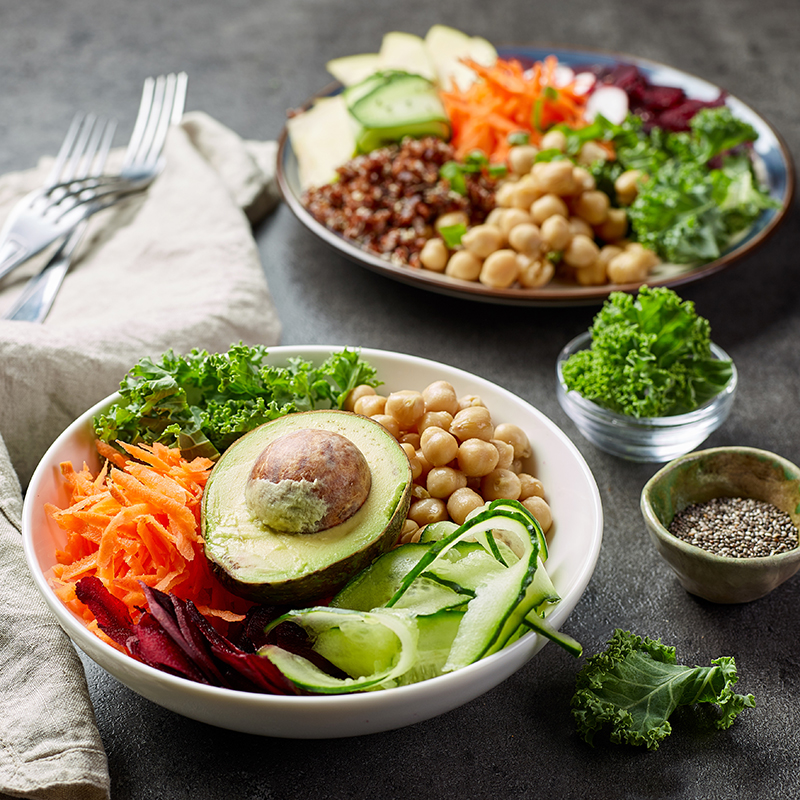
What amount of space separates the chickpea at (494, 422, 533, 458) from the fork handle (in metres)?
1.39

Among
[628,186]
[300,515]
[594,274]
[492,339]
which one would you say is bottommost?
[492,339]

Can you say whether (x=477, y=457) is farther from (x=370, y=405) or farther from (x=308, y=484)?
(x=308, y=484)

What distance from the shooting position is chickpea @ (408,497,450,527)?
167cm

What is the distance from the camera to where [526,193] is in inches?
106

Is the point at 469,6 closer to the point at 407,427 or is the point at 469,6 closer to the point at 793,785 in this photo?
the point at 407,427

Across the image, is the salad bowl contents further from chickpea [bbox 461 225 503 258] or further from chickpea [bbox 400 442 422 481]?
chickpea [bbox 400 442 422 481]

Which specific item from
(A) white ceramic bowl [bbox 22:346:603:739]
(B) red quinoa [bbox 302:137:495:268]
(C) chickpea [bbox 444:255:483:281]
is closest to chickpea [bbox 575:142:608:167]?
(B) red quinoa [bbox 302:137:495:268]

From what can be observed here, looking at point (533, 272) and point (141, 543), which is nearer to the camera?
point (141, 543)

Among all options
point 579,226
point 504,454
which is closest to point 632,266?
point 579,226

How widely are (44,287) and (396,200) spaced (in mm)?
1136

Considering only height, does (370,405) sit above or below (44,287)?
above

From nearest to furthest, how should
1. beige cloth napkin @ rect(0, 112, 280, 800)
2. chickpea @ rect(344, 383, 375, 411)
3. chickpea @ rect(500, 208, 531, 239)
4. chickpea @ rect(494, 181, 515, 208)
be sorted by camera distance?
beige cloth napkin @ rect(0, 112, 280, 800) < chickpea @ rect(344, 383, 375, 411) < chickpea @ rect(500, 208, 531, 239) < chickpea @ rect(494, 181, 515, 208)

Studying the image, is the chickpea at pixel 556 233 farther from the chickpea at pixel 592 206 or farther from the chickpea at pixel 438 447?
the chickpea at pixel 438 447

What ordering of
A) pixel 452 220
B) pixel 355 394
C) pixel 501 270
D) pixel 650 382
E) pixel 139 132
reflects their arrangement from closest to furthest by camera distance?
pixel 355 394 < pixel 650 382 < pixel 501 270 < pixel 452 220 < pixel 139 132
